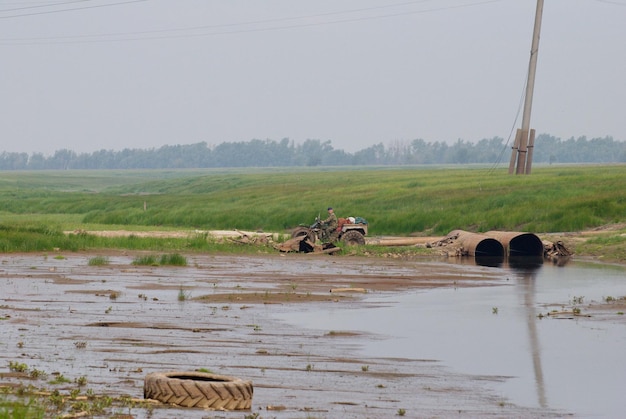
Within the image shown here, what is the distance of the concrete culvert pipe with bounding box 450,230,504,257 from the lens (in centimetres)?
4128

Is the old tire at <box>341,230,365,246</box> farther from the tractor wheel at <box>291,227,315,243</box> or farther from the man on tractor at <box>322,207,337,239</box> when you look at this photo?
the tractor wheel at <box>291,227,315,243</box>

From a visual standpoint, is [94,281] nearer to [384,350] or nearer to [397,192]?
[384,350]

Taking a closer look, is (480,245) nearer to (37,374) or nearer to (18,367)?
(18,367)

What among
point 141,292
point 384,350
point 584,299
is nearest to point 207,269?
point 141,292

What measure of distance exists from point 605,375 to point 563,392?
1.57 metres

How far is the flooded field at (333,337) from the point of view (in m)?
12.3

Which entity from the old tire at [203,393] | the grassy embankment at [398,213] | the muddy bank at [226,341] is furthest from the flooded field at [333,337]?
the grassy embankment at [398,213]

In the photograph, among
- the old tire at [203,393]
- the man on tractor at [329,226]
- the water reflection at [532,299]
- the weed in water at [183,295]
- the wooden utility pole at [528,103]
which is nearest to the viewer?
the old tire at [203,393]

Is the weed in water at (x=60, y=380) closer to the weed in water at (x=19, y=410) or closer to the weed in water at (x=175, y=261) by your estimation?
the weed in water at (x=19, y=410)

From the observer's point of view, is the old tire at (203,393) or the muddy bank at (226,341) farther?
the muddy bank at (226,341)

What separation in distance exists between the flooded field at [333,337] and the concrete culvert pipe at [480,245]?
10710 millimetres

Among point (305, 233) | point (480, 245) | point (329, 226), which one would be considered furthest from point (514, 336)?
point (480, 245)

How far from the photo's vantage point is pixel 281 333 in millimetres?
17594

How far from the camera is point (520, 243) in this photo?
4312 cm
